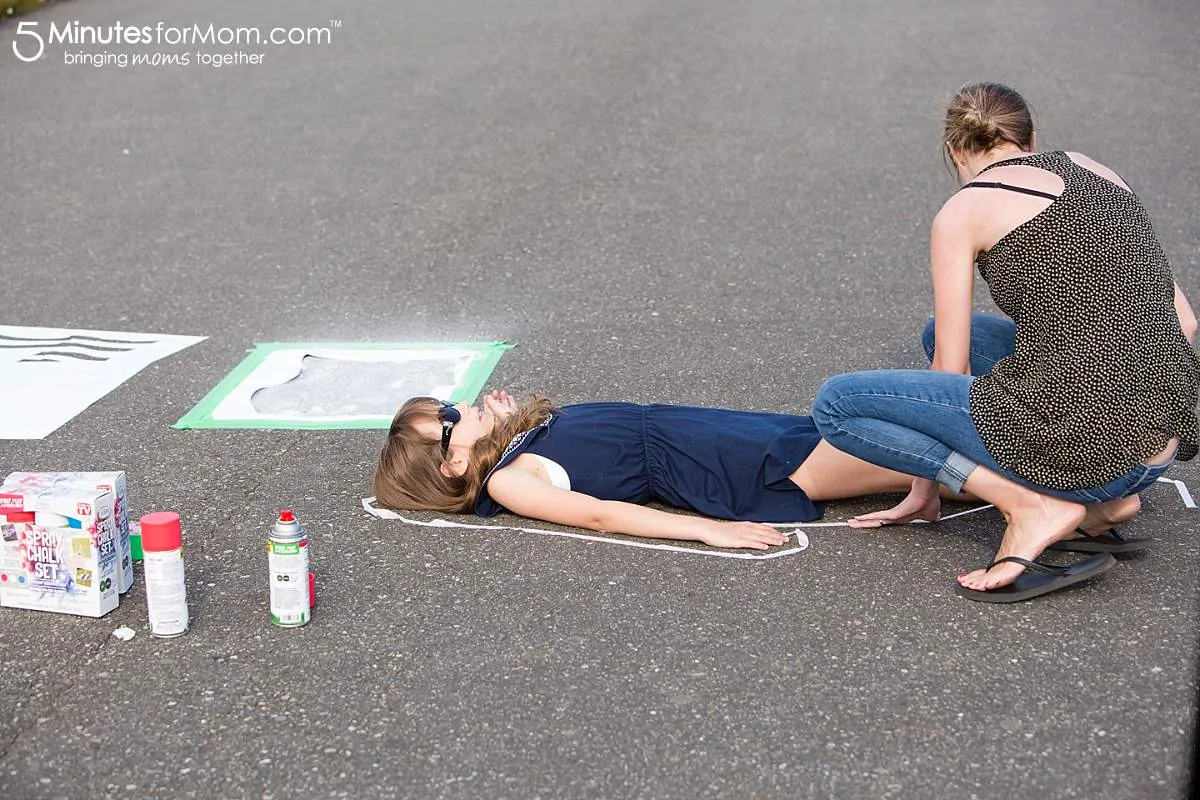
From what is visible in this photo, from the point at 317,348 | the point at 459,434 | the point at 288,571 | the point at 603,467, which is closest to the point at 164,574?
the point at 288,571

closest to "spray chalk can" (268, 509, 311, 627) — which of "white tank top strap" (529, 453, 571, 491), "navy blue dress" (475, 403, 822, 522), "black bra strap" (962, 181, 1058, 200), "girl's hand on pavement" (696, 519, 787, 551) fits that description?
"navy blue dress" (475, 403, 822, 522)

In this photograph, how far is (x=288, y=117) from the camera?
376 inches

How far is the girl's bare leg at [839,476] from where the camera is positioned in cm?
420

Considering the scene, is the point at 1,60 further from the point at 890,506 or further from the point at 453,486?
the point at 890,506

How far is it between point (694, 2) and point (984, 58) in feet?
11.4

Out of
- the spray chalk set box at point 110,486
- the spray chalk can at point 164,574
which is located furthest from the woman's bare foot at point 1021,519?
the spray chalk set box at point 110,486

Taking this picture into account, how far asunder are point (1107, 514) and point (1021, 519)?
40cm

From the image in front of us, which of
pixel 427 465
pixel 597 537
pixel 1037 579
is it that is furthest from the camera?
pixel 427 465

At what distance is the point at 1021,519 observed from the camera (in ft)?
12.2

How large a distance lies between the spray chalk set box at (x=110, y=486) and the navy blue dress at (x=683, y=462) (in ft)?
3.45

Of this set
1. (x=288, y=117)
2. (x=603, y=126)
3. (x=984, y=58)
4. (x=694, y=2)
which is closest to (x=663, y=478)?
(x=603, y=126)

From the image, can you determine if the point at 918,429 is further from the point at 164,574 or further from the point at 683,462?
the point at 164,574

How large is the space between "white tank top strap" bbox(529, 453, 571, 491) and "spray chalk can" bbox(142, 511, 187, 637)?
1164mm

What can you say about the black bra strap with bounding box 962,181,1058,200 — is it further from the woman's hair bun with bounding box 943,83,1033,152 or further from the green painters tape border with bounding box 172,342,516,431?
the green painters tape border with bounding box 172,342,516,431
